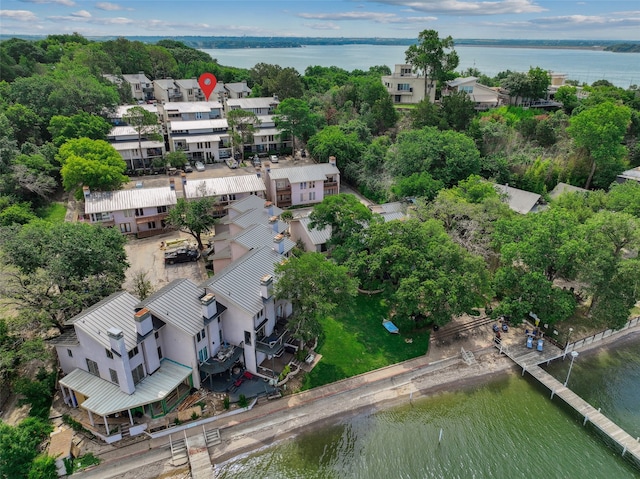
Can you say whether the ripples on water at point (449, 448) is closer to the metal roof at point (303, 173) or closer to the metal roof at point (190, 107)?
the metal roof at point (303, 173)

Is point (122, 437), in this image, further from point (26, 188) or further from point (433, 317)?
point (26, 188)

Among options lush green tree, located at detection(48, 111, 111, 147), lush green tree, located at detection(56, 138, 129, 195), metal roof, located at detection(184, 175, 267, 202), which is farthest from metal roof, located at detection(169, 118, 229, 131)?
metal roof, located at detection(184, 175, 267, 202)

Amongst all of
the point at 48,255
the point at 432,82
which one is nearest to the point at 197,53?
the point at 432,82

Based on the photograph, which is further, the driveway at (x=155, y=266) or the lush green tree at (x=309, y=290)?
the driveway at (x=155, y=266)

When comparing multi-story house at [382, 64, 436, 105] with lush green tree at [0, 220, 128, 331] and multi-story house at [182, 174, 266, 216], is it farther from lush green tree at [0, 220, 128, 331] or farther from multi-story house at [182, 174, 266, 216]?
lush green tree at [0, 220, 128, 331]

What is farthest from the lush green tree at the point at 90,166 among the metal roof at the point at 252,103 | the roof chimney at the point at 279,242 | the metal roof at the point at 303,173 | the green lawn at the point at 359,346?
the green lawn at the point at 359,346
